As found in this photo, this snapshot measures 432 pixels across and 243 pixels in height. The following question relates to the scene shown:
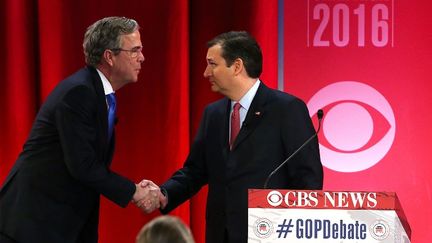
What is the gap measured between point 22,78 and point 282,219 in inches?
93.4

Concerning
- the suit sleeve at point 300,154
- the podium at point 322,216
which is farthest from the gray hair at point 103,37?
the podium at point 322,216

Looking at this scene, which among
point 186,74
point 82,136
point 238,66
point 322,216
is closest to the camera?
point 322,216

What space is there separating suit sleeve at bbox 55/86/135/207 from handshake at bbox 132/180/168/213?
257 mm

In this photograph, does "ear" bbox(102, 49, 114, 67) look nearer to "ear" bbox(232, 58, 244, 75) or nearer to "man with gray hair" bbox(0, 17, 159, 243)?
Answer: "man with gray hair" bbox(0, 17, 159, 243)

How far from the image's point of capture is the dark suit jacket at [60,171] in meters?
3.88

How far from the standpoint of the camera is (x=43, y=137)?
12.9 ft

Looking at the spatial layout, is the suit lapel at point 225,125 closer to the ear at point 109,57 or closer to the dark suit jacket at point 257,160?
the dark suit jacket at point 257,160

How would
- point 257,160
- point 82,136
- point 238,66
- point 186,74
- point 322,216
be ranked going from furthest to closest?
point 186,74 < point 238,66 < point 257,160 < point 82,136 < point 322,216

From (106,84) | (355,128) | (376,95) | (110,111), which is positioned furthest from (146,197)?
(376,95)

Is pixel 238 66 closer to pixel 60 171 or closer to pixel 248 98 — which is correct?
pixel 248 98

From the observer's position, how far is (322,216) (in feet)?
10.6

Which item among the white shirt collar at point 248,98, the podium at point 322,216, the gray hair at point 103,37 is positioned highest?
the gray hair at point 103,37

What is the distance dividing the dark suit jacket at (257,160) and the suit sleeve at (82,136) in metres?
0.52

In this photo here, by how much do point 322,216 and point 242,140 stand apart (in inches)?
38.4
